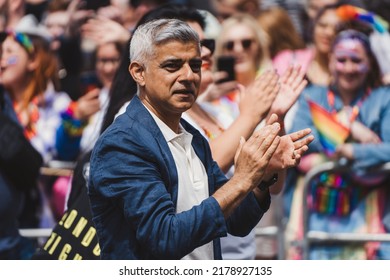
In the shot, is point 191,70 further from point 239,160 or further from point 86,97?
point 86,97

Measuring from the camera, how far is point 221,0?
31.1ft

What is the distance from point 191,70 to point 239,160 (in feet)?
1.20

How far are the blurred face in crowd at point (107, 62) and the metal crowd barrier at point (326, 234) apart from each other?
73.7 inches

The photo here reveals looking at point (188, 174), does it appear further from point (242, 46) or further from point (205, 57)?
point (242, 46)

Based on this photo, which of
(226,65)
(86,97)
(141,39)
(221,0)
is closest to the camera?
(141,39)

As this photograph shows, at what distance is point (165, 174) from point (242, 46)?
4.15 meters

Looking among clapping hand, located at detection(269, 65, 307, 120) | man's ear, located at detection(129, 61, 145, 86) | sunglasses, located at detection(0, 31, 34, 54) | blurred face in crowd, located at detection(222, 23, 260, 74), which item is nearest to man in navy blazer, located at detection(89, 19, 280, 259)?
man's ear, located at detection(129, 61, 145, 86)

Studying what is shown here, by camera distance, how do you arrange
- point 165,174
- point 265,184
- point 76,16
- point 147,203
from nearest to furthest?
point 147,203, point 165,174, point 265,184, point 76,16

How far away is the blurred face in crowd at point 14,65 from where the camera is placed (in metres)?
7.65

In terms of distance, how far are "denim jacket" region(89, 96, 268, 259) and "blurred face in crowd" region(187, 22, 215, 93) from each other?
133 cm

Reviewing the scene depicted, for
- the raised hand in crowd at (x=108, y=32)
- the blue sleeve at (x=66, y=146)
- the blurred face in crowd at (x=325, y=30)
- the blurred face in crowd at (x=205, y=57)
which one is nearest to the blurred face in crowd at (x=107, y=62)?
the raised hand in crowd at (x=108, y=32)

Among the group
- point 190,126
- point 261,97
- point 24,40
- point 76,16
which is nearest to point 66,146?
point 24,40

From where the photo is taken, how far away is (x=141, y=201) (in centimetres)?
364
